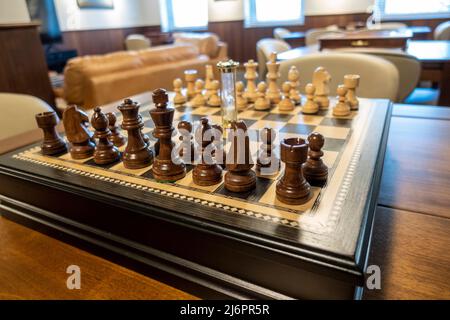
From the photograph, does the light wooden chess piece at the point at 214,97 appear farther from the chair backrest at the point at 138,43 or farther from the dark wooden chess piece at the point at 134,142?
the chair backrest at the point at 138,43

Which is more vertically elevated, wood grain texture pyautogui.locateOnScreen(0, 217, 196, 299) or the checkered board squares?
the checkered board squares

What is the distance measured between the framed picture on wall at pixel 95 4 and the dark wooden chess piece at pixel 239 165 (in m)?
7.28

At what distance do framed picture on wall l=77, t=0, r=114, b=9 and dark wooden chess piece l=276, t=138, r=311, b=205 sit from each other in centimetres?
737

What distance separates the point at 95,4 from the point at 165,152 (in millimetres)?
7435

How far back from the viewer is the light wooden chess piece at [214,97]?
115cm

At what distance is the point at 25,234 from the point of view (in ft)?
2.46

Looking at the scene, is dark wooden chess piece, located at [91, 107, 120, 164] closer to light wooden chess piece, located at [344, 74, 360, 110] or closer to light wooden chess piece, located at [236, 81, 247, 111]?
light wooden chess piece, located at [236, 81, 247, 111]

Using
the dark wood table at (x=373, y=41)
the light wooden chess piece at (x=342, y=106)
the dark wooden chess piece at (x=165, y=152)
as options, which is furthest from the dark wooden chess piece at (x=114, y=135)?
the dark wood table at (x=373, y=41)

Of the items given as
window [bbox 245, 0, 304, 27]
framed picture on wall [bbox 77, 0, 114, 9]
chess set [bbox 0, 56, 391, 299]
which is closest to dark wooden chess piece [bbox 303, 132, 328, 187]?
chess set [bbox 0, 56, 391, 299]

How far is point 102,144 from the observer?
30.2 inches

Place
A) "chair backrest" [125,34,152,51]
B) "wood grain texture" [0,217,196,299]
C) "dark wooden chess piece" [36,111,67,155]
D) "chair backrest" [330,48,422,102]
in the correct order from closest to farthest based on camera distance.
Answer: "wood grain texture" [0,217,196,299] < "dark wooden chess piece" [36,111,67,155] < "chair backrest" [330,48,422,102] < "chair backrest" [125,34,152,51]

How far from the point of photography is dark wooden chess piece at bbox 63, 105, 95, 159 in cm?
78

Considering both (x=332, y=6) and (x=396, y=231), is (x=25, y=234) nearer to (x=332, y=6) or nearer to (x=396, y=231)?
(x=396, y=231)

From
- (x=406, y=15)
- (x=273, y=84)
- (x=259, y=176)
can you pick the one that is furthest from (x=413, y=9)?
(x=259, y=176)
